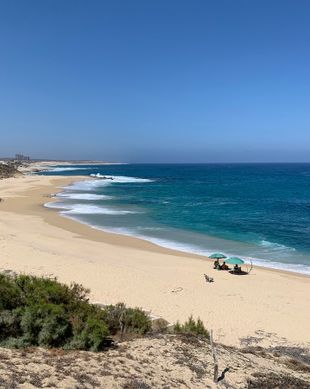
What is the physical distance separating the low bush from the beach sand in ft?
14.1

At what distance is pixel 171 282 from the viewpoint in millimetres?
17422

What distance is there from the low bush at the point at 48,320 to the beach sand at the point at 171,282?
430 cm

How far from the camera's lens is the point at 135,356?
8.23 m

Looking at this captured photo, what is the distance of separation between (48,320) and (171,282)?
9659mm

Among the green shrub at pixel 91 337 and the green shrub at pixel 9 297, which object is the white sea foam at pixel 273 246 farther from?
the green shrub at pixel 9 297

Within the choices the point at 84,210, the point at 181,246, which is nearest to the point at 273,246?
the point at 181,246

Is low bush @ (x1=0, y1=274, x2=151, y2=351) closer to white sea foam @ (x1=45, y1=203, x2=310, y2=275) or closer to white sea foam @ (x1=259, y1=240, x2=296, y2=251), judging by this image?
white sea foam @ (x1=45, y1=203, x2=310, y2=275)

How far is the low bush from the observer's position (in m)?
8.25

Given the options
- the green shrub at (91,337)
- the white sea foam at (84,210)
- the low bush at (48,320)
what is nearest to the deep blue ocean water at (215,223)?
the white sea foam at (84,210)

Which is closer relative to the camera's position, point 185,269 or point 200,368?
point 200,368

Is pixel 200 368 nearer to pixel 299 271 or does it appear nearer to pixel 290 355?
pixel 290 355

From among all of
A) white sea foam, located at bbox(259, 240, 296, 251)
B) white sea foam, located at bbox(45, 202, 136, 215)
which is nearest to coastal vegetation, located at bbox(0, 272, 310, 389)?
white sea foam, located at bbox(259, 240, 296, 251)

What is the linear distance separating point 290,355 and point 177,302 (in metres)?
5.08

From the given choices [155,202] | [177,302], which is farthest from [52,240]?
[155,202]
